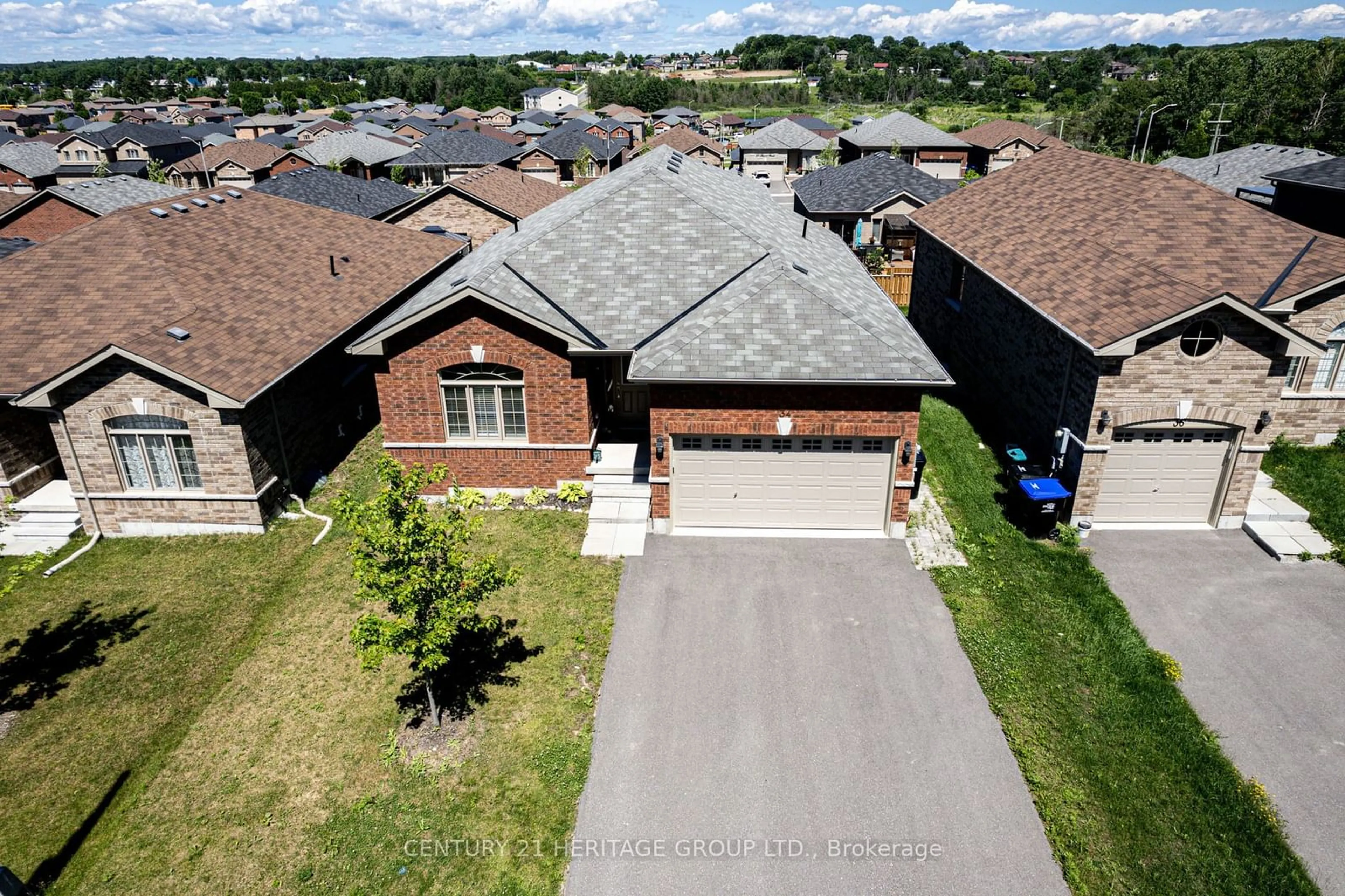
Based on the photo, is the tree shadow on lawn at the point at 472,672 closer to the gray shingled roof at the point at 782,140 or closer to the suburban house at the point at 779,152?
the suburban house at the point at 779,152

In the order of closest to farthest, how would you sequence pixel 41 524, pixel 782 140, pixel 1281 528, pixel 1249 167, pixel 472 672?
pixel 472 672 < pixel 1281 528 < pixel 41 524 < pixel 1249 167 < pixel 782 140

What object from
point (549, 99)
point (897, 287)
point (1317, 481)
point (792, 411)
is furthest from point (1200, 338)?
point (549, 99)

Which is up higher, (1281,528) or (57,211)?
(57,211)

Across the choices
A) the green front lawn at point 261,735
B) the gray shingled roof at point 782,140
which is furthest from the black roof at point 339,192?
the gray shingled roof at point 782,140

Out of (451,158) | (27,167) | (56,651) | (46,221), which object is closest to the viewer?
(56,651)

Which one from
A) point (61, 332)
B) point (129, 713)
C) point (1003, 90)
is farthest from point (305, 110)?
point (129, 713)

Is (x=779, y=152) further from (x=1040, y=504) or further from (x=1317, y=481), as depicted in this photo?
(x=1040, y=504)

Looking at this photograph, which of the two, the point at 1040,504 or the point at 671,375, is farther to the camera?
the point at 1040,504
